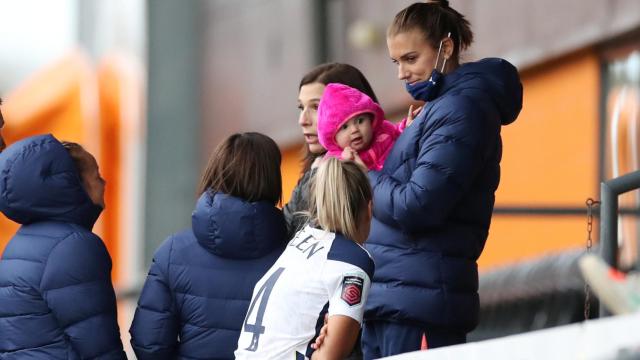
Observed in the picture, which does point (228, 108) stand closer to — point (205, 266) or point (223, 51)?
point (223, 51)

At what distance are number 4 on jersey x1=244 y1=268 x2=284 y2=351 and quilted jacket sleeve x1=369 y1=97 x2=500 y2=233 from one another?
408 mm

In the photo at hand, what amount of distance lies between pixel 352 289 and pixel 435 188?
429 millimetres

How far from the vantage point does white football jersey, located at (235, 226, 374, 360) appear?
3.37m

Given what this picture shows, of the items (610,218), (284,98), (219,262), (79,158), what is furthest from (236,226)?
(284,98)

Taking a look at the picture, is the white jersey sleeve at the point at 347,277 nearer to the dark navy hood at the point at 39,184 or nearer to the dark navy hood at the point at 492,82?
the dark navy hood at the point at 492,82

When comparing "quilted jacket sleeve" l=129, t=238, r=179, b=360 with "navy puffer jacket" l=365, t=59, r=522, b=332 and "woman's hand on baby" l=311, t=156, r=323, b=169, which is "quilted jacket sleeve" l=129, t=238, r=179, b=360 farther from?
"navy puffer jacket" l=365, t=59, r=522, b=332

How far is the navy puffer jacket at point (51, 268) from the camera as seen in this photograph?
386 cm

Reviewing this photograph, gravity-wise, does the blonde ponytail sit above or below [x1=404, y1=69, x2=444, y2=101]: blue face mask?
below

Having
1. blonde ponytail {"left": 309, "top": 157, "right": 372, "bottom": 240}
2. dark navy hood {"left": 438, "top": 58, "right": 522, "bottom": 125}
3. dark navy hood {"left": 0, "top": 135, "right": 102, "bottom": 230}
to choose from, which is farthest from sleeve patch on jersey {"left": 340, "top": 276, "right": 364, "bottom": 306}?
dark navy hood {"left": 0, "top": 135, "right": 102, "bottom": 230}

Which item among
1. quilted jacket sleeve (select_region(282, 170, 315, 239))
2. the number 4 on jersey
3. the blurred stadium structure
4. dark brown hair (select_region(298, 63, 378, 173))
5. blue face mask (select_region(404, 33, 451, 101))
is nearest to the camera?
the number 4 on jersey

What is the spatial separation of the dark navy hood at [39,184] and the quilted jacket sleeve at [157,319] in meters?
0.30

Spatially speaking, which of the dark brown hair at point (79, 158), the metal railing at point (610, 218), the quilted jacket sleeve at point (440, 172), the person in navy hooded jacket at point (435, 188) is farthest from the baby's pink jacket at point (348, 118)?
the dark brown hair at point (79, 158)

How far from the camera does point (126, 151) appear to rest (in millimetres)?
11047

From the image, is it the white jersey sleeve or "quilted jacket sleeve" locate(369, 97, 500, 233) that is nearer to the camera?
the white jersey sleeve
